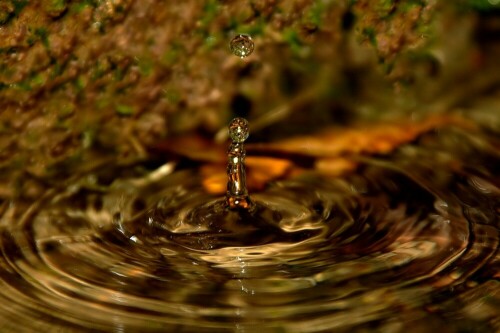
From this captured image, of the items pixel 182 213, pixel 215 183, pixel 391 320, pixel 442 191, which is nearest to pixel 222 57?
pixel 215 183

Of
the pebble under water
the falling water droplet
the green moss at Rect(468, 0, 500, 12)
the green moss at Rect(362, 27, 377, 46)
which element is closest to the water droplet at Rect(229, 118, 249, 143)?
the falling water droplet

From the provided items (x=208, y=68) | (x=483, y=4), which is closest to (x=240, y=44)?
(x=208, y=68)

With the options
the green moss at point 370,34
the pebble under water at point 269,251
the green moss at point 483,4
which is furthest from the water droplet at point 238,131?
the green moss at point 483,4

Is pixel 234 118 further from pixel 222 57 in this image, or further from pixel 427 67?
pixel 427 67

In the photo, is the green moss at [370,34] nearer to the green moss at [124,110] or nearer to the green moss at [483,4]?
the green moss at [483,4]

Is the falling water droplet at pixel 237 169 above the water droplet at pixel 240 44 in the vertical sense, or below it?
below
